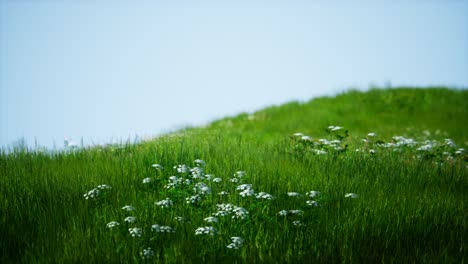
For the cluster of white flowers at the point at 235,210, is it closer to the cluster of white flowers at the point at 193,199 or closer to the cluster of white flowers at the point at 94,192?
the cluster of white flowers at the point at 193,199

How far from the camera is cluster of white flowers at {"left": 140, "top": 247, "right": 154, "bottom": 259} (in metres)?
5.10

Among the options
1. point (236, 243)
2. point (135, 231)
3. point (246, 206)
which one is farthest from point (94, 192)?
point (236, 243)

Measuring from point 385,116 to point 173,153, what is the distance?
41.7ft

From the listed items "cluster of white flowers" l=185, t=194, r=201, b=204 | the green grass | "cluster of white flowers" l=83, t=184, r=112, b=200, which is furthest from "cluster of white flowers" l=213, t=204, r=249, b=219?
"cluster of white flowers" l=83, t=184, r=112, b=200

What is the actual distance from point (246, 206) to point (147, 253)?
1804 mm

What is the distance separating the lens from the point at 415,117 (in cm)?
1914

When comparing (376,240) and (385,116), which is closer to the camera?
(376,240)

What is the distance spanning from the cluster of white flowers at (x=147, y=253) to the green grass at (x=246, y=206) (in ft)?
0.25

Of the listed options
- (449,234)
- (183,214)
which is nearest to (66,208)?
(183,214)

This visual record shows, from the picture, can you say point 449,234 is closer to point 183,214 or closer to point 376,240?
point 376,240

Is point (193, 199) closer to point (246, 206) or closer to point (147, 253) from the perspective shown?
point (246, 206)

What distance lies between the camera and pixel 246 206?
6578 millimetres

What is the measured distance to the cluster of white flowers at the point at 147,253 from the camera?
510 cm

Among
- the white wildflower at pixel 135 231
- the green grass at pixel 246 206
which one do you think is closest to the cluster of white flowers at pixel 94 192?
the green grass at pixel 246 206
